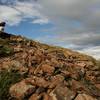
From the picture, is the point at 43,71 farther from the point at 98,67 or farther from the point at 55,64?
the point at 98,67

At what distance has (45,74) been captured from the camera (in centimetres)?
2191

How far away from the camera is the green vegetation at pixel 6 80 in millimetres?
19750

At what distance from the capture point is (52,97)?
1917 centimetres

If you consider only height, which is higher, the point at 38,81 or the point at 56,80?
the point at 56,80

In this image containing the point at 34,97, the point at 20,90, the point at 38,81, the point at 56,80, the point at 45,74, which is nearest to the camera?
the point at 34,97

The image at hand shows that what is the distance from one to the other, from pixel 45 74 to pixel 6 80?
282 centimetres

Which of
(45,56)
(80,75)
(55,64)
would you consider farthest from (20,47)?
(80,75)

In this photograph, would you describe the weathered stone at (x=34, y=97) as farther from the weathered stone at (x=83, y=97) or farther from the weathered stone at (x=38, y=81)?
the weathered stone at (x=83, y=97)

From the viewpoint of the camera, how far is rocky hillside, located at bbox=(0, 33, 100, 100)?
64.2 feet

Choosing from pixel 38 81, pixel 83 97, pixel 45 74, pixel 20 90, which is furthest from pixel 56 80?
pixel 20 90

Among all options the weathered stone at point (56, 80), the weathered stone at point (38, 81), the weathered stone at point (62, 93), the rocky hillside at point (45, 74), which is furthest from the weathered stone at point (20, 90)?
the weathered stone at point (62, 93)

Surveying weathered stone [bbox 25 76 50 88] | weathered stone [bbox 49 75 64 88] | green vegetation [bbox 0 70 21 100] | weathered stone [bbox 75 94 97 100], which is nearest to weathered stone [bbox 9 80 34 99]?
green vegetation [bbox 0 70 21 100]

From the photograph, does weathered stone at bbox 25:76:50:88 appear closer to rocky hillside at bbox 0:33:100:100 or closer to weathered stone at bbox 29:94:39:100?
rocky hillside at bbox 0:33:100:100

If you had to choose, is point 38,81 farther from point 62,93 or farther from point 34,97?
point 62,93
